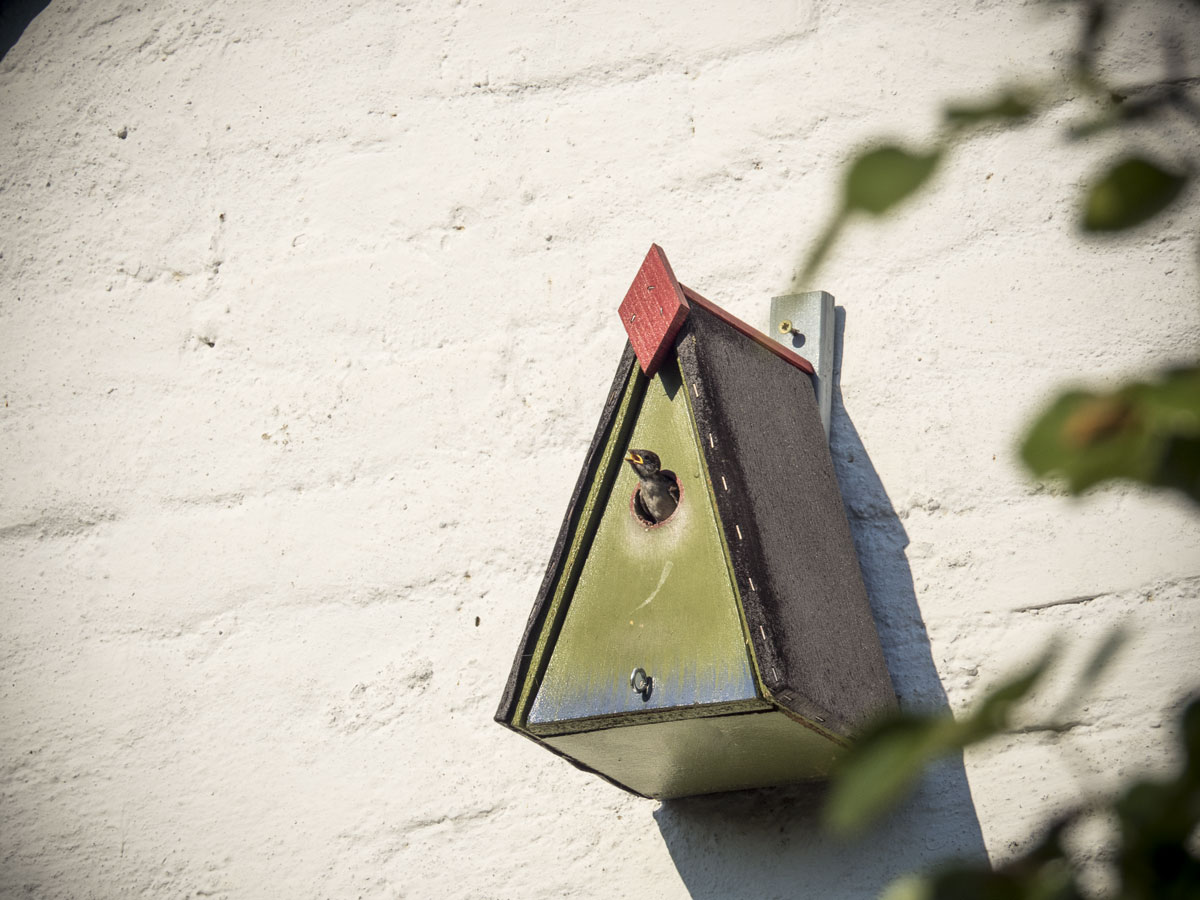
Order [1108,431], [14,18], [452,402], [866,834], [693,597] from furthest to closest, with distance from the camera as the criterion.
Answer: [14,18] → [452,402] → [866,834] → [693,597] → [1108,431]

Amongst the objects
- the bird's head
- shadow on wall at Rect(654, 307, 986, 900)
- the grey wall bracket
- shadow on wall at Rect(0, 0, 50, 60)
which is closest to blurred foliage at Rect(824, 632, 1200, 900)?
the bird's head

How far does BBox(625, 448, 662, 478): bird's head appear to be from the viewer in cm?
93

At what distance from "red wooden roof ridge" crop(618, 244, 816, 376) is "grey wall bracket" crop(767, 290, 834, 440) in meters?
0.22

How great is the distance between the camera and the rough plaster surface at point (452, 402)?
112 cm

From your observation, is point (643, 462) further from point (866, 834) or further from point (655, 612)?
point (866, 834)

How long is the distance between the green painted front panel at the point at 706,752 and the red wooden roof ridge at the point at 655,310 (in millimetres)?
311

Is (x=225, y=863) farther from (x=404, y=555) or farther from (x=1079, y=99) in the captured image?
(x=1079, y=99)

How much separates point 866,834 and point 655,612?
1.14ft

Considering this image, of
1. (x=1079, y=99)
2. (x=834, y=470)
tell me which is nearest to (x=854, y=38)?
(x=1079, y=99)

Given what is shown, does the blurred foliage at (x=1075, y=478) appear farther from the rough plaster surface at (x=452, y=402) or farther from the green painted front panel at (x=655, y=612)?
the rough plaster surface at (x=452, y=402)

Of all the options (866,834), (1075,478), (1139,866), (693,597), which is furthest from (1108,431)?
(866,834)

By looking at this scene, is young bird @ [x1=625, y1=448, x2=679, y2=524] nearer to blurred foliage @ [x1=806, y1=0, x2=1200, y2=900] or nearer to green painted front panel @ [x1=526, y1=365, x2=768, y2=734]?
green painted front panel @ [x1=526, y1=365, x2=768, y2=734]

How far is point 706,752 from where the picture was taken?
0.96 m

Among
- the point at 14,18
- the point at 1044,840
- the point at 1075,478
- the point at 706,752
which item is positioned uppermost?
the point at 14,18
